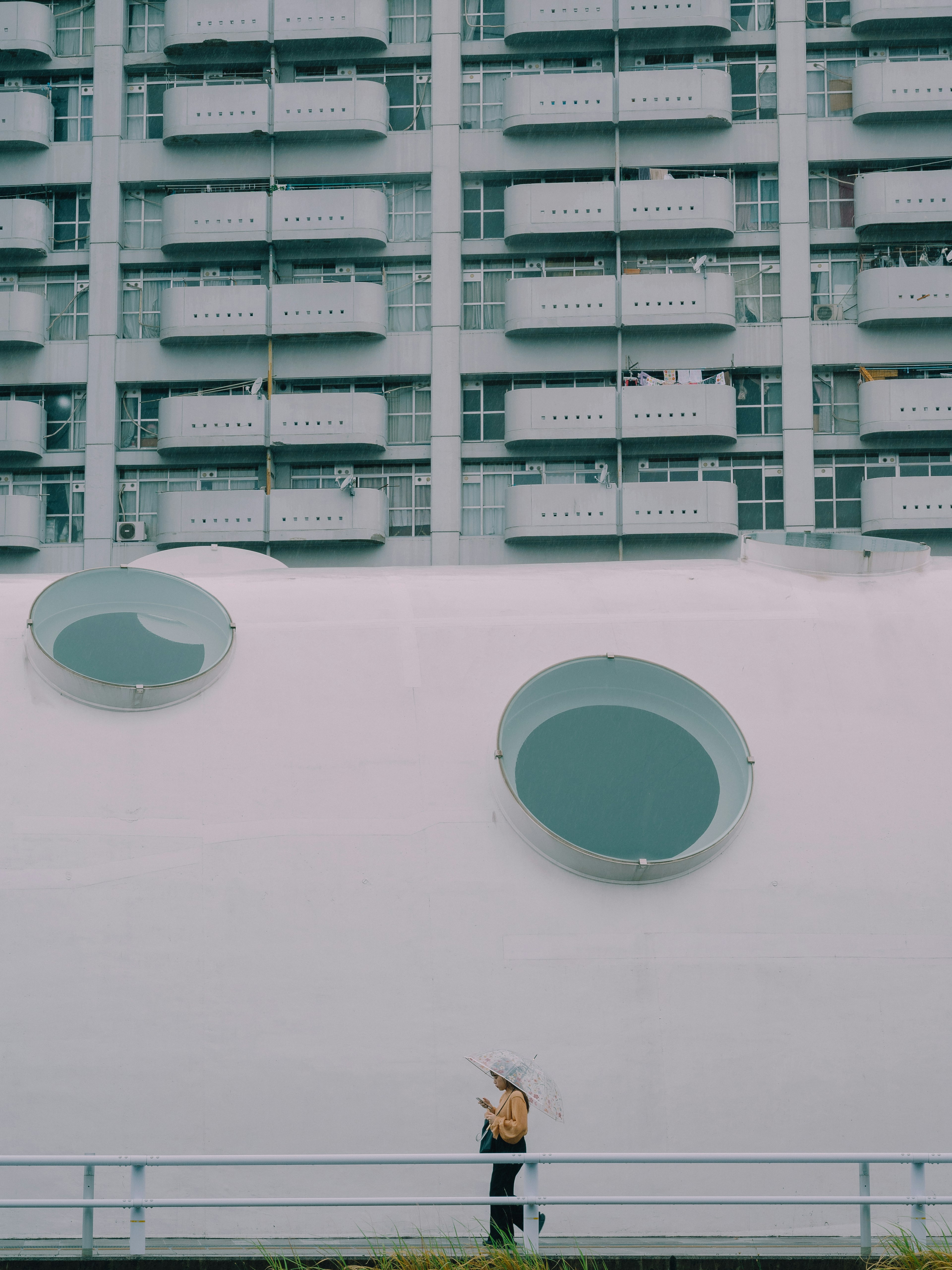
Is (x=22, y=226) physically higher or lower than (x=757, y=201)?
lower

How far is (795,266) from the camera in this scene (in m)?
38.5

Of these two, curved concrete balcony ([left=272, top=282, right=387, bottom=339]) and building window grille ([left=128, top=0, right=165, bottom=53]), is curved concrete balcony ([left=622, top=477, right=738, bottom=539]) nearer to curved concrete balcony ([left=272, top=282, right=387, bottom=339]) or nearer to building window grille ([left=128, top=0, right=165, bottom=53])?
curved concrete balcony ([left=272, top=282, right=387, bottom=339])

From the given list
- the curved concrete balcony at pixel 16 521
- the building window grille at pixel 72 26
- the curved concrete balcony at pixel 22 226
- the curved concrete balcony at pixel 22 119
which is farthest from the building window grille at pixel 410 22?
the curved concrete balcony at pixel 16 521

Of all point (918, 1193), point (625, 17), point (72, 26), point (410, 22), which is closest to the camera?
point (918, 1193)

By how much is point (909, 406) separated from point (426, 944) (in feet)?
99.5

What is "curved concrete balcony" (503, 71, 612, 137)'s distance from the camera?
3788 cm

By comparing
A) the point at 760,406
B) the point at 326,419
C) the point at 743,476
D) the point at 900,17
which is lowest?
the point at 743,476

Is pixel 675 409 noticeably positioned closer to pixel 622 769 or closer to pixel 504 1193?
pixel 622 769

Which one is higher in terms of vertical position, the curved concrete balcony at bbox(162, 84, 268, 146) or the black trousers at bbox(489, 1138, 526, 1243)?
the curved concrete balcony at bbox(162, 84, 268, 146)

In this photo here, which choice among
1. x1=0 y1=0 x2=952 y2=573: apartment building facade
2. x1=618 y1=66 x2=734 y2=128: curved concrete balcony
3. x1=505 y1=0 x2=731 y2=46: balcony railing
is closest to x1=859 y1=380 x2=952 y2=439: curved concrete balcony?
x1=0 y1=0 x2=952 y2=573: apartment building facade

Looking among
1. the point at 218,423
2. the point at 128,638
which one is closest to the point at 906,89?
the point at 218,423

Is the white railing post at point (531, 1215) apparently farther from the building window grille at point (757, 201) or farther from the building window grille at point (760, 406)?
the building window grille at point (757, 201)

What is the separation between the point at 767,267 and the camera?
38938 mm

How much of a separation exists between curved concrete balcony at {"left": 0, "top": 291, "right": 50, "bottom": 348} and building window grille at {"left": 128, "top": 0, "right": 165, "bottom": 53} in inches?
362
